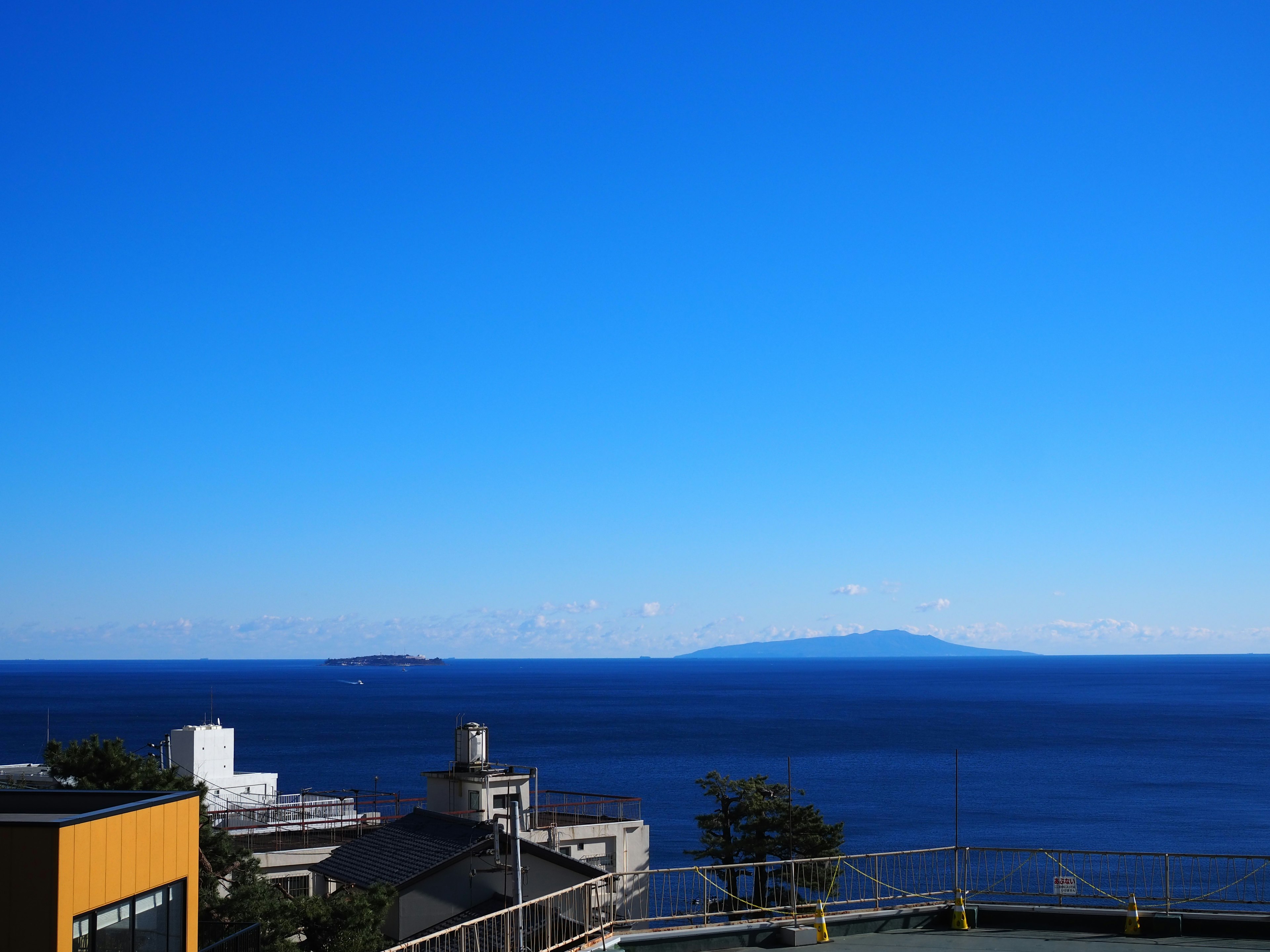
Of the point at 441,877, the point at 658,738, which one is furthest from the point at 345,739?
the point at 441,877

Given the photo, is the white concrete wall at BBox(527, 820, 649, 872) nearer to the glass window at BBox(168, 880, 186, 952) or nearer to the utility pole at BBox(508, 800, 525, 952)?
the utility pole at BBox(508, 800, 525, 952)

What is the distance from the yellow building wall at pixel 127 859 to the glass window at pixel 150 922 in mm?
107

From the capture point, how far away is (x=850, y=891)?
4322 cm

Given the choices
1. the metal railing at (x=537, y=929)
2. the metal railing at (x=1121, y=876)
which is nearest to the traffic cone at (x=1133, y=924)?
the metal railing at (x=537, y=929)

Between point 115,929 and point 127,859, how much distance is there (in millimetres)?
Result: 630

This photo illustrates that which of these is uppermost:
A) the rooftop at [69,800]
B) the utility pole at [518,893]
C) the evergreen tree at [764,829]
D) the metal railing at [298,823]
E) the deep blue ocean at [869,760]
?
the rooftop at [69,800]

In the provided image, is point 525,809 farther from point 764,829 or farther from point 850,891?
point 850,891

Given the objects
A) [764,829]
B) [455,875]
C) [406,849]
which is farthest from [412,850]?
[764,829]

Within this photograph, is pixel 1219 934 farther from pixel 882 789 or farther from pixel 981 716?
pixel 981 716

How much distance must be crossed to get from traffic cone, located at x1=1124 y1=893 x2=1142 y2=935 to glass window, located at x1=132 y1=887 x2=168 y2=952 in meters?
12.0

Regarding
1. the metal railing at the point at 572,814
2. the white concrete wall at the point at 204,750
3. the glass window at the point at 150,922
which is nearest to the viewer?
the glass window at the point at 150,922

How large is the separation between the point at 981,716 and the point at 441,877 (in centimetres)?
17230

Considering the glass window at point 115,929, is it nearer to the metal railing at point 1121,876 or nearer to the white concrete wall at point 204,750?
the metal railing at point 1121,876

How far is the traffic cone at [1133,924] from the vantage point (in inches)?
646
